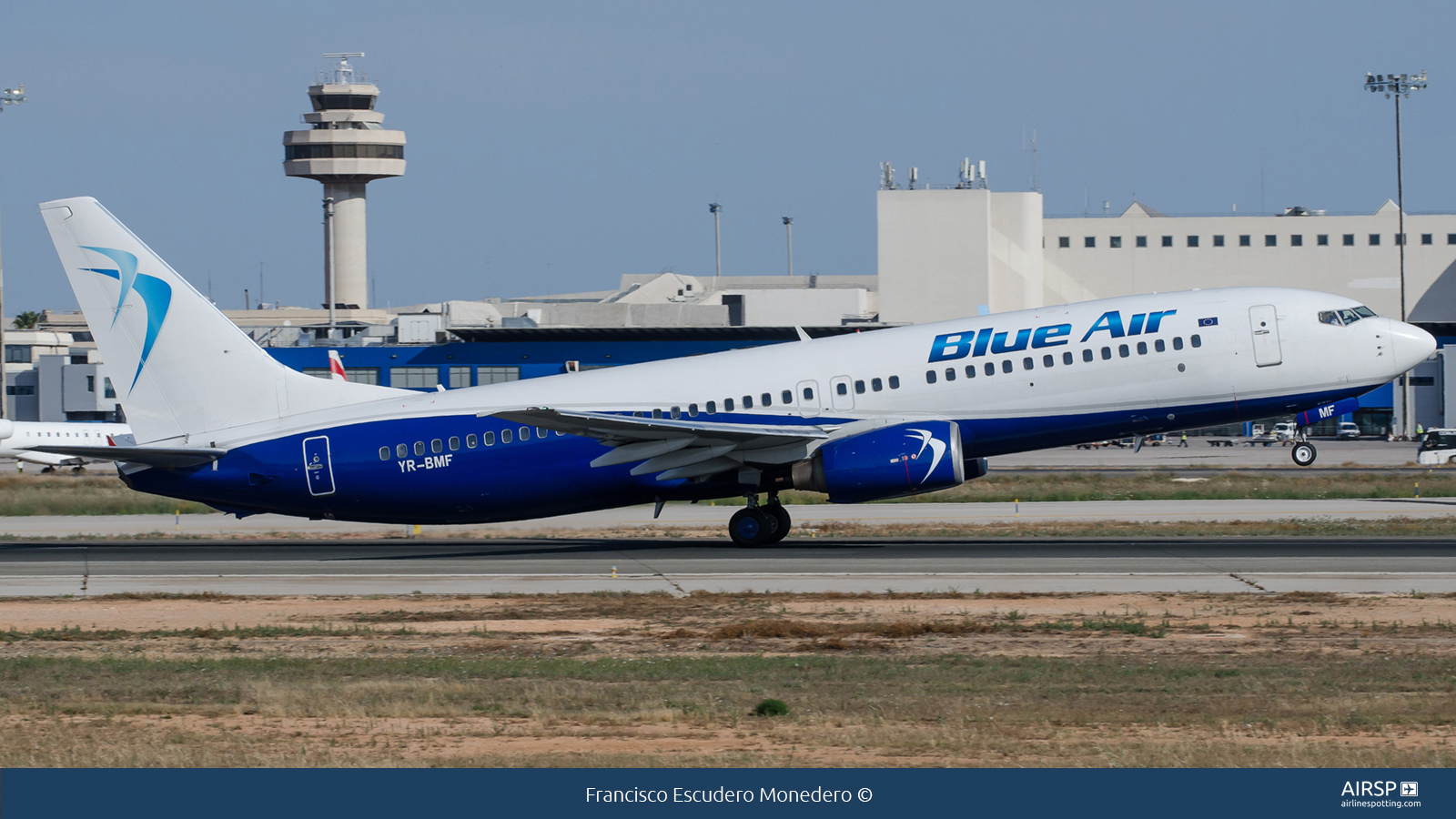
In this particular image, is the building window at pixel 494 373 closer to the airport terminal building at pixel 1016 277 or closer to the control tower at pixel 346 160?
the airport terminal building at pixel 1016 277

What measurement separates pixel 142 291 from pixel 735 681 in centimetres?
2108

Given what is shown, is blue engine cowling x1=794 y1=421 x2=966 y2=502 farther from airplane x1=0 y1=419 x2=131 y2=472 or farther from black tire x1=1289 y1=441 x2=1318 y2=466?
airplane x1=0 y1=419 x2=131 y2=472

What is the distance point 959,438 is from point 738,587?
7.41 metres

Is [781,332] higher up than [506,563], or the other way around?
[781,332]

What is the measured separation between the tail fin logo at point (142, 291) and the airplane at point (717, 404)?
0.04 m

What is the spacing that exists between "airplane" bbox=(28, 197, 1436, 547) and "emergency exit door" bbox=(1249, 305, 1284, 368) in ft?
0.15

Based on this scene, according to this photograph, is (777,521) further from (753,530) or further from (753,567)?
(753,567)

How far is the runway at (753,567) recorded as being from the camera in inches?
1075

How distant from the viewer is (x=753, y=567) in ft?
99.5

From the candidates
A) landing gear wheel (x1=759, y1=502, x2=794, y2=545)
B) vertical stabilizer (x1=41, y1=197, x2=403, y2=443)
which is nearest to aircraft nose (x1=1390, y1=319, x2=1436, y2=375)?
landing gear wheel (x1=759, y1=502, x2=794, y2=545)

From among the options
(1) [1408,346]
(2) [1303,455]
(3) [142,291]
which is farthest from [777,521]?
(2) [1303,455]

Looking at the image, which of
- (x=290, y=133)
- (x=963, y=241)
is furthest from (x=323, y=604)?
(x=290, y=133)

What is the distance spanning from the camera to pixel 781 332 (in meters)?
A: 97.6

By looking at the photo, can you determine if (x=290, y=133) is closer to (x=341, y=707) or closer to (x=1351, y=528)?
(x=1351, y=528)
